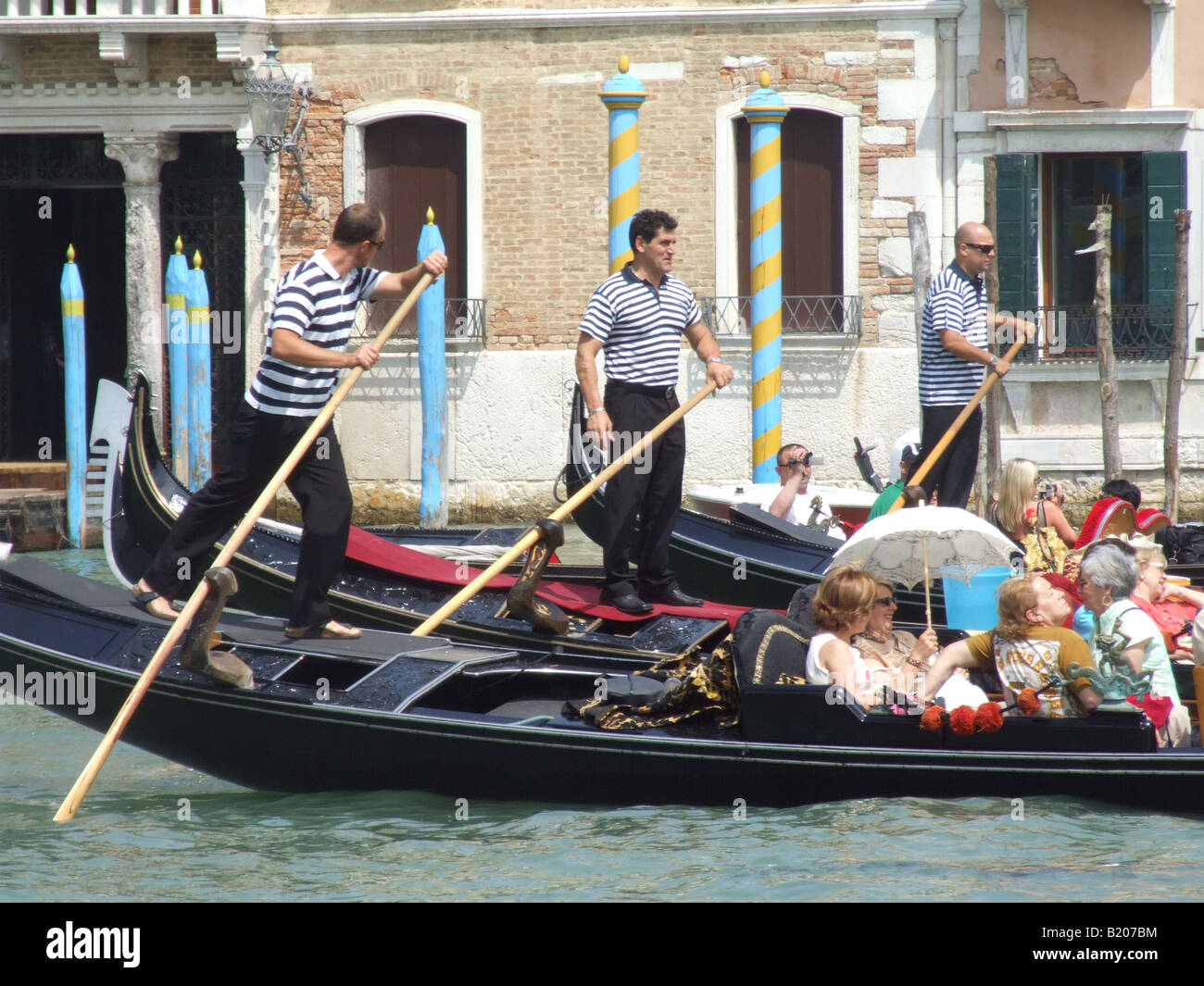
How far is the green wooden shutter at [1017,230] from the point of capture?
1015 centimetres

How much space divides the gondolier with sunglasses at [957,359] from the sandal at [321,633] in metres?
2.39

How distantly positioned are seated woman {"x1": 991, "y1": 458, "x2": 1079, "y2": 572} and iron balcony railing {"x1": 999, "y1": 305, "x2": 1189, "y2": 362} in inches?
183

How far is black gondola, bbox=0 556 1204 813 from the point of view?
14.0 feet

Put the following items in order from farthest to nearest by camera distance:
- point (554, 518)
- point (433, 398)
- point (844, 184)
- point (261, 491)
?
point (844, 184)
point (433, 398)
point (554, 518)
point (261, 491)

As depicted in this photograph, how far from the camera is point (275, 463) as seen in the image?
4.92m

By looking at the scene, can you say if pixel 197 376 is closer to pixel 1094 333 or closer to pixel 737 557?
pixel 737 557

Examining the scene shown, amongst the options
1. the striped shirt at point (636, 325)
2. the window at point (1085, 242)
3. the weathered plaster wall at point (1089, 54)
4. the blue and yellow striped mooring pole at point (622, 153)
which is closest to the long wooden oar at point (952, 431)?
the striped shirt at point (636, 325)

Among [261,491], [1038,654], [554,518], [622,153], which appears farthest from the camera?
[622,153]

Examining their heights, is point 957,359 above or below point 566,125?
below

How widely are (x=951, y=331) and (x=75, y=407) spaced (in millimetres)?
5564

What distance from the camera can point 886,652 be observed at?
4465 millimetres

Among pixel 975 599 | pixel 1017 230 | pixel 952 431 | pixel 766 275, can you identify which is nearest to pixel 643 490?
pixel 975 599

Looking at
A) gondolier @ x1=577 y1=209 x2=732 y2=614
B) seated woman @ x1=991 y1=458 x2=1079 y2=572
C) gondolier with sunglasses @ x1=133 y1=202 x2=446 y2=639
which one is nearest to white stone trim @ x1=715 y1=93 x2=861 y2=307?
gondolier @ x1=577 y1=209 x2=732 y2=614
